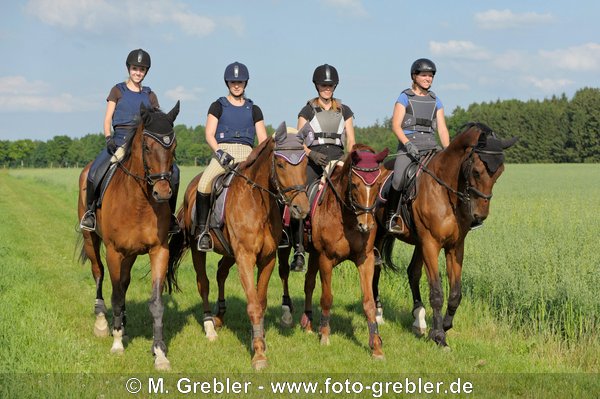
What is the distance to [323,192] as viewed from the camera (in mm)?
8211

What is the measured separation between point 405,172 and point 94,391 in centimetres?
529

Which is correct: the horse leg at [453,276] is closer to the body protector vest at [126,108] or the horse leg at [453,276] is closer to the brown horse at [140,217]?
the brown horse at [140,217]

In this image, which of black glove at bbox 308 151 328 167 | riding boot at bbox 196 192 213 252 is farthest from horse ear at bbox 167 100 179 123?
black glove at bbox 308 151 328 167

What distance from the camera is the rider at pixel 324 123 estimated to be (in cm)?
853

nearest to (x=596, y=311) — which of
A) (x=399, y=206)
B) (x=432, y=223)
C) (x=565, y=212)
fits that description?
(x=432, y=223)

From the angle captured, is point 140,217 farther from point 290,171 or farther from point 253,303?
point 290,171

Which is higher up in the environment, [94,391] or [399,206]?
[399,206]

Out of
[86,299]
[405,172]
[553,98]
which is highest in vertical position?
[553,98]

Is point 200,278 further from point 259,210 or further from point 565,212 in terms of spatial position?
point 565,212

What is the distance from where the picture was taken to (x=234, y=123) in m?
8.45

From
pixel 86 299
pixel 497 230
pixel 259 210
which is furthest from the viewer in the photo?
pixel 497 230

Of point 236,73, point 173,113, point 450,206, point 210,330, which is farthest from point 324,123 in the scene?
point 210,330

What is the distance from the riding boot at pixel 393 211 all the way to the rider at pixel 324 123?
1094mm

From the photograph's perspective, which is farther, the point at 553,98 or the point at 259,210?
the point at 553,98
